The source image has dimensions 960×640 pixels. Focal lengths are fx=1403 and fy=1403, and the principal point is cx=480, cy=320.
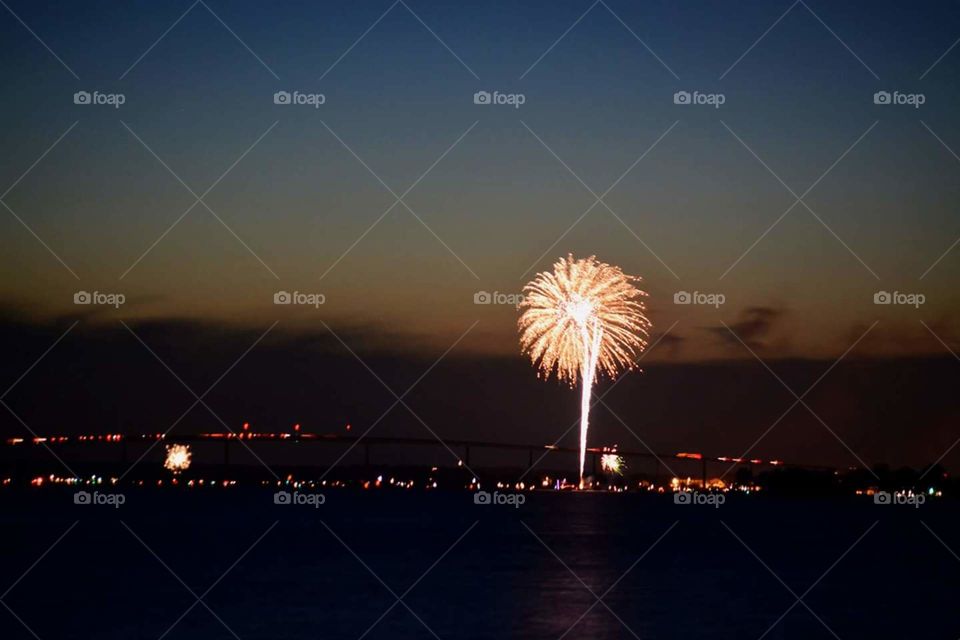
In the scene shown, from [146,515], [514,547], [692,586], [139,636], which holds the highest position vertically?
[146,515]

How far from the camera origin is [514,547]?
95188 millimetres

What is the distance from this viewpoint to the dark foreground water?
49.2 meters

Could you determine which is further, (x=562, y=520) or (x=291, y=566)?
(x=562, y=520)

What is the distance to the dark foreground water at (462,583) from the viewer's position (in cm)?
4922

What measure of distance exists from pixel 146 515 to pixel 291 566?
75.9 meters

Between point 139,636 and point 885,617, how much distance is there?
2880 cm

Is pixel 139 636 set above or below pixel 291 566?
below

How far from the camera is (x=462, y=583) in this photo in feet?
215

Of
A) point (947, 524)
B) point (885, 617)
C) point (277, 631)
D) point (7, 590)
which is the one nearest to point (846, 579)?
point (885, 617)

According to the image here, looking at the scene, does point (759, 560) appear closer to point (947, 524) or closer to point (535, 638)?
point (535, 638)

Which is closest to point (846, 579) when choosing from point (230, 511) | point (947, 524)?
point (947, 524)

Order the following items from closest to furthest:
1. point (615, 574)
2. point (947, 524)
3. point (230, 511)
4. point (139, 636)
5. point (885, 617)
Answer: point (139, 636) < point (885, 617) < point (615, 574) < point (947, 524) < point (230, 511)

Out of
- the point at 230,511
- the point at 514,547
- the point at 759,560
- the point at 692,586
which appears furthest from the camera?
the point at 230,511

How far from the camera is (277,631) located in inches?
1836
